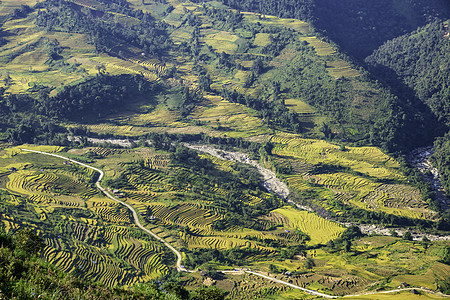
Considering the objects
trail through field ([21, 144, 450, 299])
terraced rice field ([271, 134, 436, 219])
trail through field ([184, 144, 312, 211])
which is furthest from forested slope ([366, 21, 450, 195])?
trail through field ([21, 144, 450, 299])

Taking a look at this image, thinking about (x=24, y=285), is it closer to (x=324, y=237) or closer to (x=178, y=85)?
(x=324, y=237)

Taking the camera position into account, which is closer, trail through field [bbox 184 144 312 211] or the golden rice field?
trail through field [bbox 184 144 312 211]

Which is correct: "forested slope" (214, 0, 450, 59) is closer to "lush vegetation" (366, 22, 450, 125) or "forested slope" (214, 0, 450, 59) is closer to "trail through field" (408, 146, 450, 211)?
"lush vegetation" (366, 22, 450, 125)

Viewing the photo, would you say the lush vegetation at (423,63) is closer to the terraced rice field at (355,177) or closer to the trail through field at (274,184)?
the terraced rice field at (355,177)

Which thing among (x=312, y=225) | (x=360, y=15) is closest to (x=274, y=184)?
(x=312, y=225)

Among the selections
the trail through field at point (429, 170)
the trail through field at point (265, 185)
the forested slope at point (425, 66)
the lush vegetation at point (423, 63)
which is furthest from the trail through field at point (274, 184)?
the lush vegetation at point (423, 63)

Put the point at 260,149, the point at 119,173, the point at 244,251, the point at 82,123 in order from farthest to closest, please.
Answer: the point at 82,123 → the point at 260,149 → the point at 119,173 → the point at 244,251

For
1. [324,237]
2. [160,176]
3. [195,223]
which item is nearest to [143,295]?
[195,223]

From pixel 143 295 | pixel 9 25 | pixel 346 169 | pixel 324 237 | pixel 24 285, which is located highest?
pixel 9 25

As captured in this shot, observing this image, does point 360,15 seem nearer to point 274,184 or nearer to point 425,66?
point 425,66
